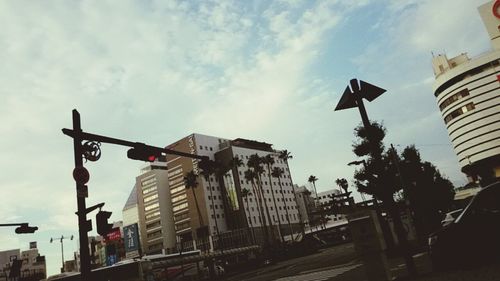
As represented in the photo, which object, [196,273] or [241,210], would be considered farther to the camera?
[241,210]

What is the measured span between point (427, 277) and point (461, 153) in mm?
94015

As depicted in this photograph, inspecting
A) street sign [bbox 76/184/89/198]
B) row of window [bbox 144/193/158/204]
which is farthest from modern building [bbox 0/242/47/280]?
street sign [bbox 76/184/89/198]

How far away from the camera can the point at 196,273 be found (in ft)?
146

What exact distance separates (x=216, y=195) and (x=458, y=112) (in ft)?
250

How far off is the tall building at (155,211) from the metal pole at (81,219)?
132609 millimetres

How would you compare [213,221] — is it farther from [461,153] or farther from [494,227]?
[494,227]

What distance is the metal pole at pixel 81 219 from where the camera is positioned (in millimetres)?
7852

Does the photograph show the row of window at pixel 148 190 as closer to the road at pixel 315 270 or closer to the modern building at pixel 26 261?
the modern building at pixel 26 261

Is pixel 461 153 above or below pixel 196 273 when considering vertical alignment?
above

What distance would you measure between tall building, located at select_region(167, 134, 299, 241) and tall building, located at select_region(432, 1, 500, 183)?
Answer: 56142mm

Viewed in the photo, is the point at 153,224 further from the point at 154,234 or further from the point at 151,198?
the point at 151,198

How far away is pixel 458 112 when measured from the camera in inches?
3578

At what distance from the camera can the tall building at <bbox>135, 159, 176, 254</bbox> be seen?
138m

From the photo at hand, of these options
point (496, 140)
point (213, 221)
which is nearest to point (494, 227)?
point (496, 140)
